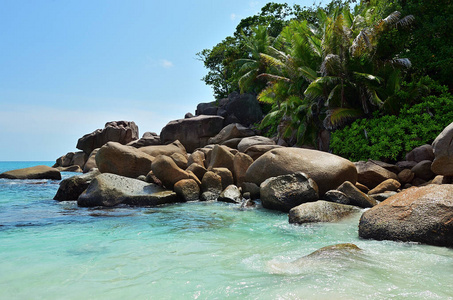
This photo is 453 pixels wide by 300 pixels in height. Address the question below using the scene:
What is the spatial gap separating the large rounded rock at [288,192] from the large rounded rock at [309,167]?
32.0 inches

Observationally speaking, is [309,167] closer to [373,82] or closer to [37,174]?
[373,82]

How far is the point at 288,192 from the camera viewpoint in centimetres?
755

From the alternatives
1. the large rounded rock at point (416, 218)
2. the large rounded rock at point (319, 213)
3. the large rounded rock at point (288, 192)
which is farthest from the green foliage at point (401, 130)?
the large rounded rock at point (416, 218)

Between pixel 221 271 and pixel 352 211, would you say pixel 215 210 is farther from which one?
pixel 221 271

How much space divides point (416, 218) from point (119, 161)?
9593 mm

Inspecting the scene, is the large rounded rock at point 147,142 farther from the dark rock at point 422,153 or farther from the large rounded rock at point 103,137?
the dark rock at point 422,153

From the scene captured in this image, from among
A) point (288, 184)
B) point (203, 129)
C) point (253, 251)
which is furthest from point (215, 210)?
point (203, 129)

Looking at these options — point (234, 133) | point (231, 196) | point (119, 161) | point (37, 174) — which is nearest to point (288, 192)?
point (231, 196)

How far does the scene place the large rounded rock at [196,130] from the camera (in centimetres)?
→ 2698

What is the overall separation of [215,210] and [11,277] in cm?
502

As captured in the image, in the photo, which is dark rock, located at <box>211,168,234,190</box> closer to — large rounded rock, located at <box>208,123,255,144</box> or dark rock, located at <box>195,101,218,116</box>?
large rounded rock, located at <box>208,123,255,144</box>

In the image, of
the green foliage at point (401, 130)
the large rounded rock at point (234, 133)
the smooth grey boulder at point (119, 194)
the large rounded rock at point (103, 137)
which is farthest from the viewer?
the large rounded rock at point (103, 137)

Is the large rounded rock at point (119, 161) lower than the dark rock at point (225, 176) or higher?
higher

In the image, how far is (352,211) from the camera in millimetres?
6602
